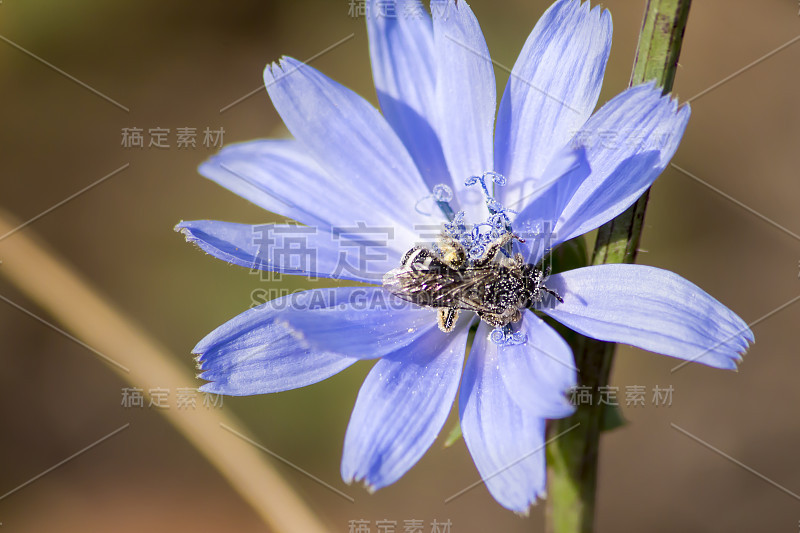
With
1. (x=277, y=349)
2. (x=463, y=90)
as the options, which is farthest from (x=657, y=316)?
(x=277, y=349)

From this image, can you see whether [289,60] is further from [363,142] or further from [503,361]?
[503,361]

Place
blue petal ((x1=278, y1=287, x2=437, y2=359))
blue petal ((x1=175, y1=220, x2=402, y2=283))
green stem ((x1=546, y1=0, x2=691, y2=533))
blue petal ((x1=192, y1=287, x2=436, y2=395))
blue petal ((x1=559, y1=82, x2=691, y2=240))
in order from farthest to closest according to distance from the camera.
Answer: blue petal ((x1=175, y1=220, x2=402, y2=283)) < blue petal ((x1=192, y1=287, x2=436, y2=395)) < blue petal ((x1=278, y1=287, x2=437, y2=359)) < blue petal ((x1=559, y1=82, x2=691, y2=240)) < green stem ((x1=546, y1=0, x2=691, y2=533))

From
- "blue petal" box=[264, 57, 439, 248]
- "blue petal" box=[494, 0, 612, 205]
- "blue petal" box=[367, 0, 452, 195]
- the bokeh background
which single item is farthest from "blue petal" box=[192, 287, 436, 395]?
the bokeh background

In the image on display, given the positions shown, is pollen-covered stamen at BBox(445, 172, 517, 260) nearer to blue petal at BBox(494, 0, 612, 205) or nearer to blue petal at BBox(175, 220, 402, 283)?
blue petal at BBox(494, 0, 612, 205)

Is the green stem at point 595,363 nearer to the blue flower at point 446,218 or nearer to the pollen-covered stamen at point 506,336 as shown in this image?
the blue flower at point 446,218

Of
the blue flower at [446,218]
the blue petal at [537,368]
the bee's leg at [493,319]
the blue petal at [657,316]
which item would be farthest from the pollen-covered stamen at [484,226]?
the blue petal at [657,316]

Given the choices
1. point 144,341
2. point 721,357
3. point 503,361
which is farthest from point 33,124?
point 721,357
